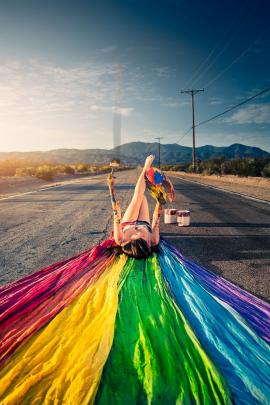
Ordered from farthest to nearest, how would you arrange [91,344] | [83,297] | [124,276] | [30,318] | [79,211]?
[79,211] < [124,276] < [83,297] < [30,318] < [91,344]

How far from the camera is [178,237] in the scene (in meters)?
7.04

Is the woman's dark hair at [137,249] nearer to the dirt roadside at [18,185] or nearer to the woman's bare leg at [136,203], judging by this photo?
the woman's bare leg at [136,203]

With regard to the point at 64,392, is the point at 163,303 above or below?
above

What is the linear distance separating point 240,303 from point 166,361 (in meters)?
1.41

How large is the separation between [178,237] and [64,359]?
490cm

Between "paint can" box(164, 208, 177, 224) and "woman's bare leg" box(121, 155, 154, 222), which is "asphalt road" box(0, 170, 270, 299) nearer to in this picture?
"paint can" box(164, 208, 177, 224)

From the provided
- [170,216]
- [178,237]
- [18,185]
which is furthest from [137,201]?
[18,185]

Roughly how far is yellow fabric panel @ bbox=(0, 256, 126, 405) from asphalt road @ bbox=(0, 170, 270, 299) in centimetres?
196

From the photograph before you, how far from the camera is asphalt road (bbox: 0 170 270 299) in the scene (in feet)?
16.2

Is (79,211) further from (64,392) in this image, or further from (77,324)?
(64,392)

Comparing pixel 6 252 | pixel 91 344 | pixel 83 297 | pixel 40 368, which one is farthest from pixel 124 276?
pixel 6 252

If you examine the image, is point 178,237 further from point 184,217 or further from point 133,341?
point 133,341

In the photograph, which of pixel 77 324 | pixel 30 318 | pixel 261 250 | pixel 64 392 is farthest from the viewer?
pixel 261 250

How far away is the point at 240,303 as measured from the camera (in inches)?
133
